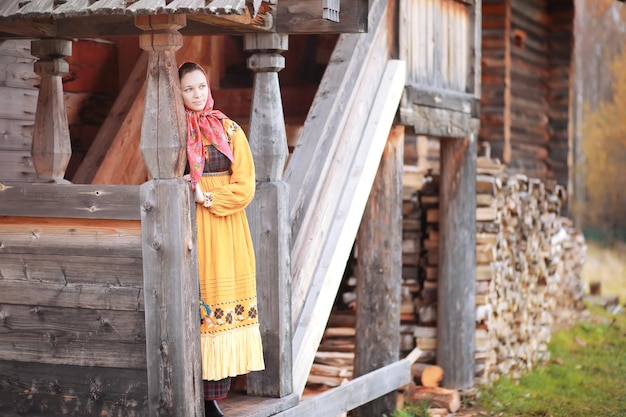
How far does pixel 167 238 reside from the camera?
5.19m

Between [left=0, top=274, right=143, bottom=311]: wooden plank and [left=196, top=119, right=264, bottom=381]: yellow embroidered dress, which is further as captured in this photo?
[left=196, top=119, right=264, bottom=381]: yellow embroidered dress

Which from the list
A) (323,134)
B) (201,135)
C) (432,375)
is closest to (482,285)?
(432,375)

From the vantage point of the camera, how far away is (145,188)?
5.18 metres

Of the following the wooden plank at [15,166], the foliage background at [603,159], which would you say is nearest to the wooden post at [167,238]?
the wooden plank at [15,166]

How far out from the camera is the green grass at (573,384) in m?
9.27

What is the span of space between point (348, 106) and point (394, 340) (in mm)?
2103

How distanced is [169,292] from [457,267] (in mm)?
4918

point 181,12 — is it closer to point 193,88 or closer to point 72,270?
point 193,88

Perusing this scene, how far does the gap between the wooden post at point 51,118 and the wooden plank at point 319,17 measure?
1299 millimetres

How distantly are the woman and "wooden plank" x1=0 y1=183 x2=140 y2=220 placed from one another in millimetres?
359

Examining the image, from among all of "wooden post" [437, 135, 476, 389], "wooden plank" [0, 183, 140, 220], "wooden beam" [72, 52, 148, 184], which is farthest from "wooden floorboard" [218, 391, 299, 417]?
"wooden post" [437, 135, 476, 389]

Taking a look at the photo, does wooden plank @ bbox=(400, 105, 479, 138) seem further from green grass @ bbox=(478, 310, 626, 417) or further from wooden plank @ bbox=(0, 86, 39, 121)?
wooden plank @ bbox=(0, 86, 39, 121)

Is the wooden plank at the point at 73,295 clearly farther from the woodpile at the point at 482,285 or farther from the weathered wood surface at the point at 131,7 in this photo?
the woodpile at the point at 482,285

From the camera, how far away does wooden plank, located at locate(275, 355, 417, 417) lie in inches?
266
